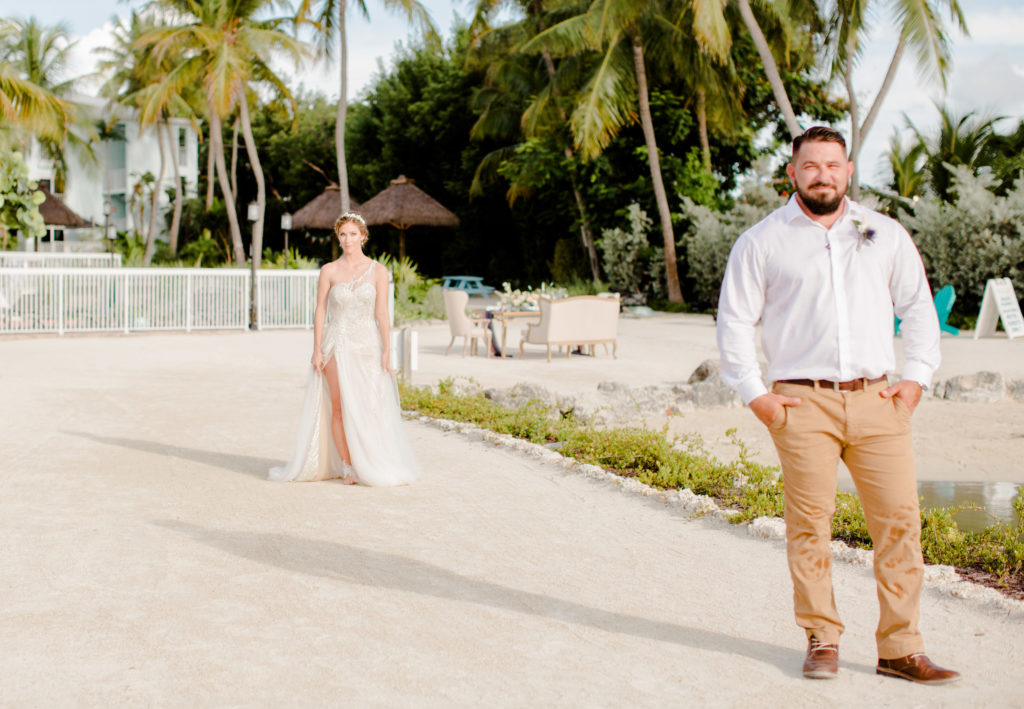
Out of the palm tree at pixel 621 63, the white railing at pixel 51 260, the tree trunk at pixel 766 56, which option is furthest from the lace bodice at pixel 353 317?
the white railing at pixel 51 260

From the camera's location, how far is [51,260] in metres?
28.5

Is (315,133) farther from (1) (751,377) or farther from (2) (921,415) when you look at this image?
(1) (751,377)

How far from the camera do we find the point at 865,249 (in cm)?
374

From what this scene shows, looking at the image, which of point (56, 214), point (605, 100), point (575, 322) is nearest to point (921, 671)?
point (575, 322)

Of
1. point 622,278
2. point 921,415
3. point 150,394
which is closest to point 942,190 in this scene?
point 622,278

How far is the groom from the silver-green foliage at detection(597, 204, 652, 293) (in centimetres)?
2696

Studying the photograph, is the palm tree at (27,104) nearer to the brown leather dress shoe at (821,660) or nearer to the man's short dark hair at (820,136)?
the man's short dark hair at (820,136)

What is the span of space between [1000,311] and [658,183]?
11.3m

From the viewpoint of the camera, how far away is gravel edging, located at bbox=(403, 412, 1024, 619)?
15.1 feet

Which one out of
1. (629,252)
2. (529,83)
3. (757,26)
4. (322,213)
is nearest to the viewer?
(757,26)

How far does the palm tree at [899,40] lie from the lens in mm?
21438

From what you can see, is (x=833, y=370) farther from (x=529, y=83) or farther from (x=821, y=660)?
(x=529, y=83)

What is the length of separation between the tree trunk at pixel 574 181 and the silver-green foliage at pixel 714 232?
4.08 metres

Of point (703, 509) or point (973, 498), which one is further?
point (973, 498)
